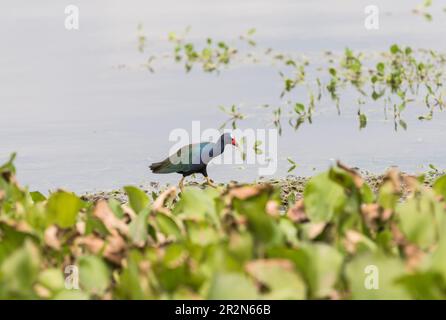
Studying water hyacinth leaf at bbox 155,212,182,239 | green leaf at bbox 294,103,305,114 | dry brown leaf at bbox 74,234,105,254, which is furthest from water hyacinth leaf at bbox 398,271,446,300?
green leaf at bbox 294,103,305,114

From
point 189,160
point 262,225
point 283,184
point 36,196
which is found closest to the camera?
point 262,225

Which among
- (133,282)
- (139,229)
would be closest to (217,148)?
(139,229)

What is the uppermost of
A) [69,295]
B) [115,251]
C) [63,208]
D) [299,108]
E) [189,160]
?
[299,108]

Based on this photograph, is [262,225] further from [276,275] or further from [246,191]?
[276,275]

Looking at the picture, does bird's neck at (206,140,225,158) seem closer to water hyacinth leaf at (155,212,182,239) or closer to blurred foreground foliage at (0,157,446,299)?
blurred foreground foliage at (0,157,446,299)

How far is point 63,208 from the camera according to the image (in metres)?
3.43

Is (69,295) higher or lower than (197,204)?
lower

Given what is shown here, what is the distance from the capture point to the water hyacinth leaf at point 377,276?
2.69 meters

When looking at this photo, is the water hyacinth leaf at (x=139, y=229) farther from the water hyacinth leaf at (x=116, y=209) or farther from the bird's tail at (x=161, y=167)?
the bird's tail at (x=161, y=167)

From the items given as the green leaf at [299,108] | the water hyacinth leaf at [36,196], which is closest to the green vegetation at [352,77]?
the green leaf at [299,108]

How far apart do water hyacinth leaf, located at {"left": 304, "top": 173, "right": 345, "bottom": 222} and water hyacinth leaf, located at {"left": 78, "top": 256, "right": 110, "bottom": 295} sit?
75cm

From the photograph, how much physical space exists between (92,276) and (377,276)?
2.71 ft

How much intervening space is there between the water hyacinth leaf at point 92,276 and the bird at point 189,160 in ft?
14.9

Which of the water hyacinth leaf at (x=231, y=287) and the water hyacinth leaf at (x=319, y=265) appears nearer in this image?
the water hyacinth leaf at (x=231, y=287)
